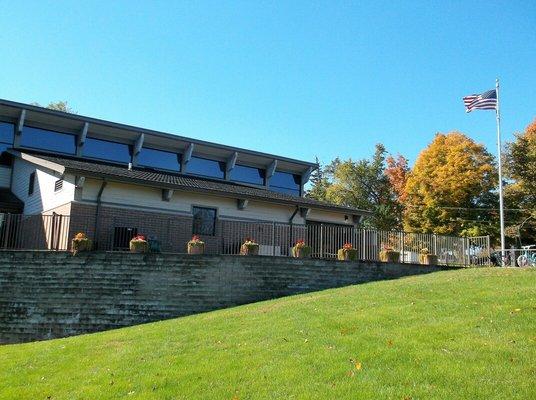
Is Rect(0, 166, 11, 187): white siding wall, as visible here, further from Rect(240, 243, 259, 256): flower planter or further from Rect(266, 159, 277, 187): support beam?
Rect(266, 159, 277, 187): support beam

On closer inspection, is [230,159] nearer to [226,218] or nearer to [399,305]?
[226,218]

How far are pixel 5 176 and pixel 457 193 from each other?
30.8 metres

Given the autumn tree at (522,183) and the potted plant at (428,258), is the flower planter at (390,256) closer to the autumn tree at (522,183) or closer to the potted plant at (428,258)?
the potted plant at (428,258)

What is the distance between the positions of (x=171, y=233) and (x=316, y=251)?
6.13m

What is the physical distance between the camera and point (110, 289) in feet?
54.2

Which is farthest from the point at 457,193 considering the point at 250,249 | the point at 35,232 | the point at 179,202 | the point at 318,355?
the point at 318,355

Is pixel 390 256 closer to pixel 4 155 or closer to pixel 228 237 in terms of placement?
pixel 228 237

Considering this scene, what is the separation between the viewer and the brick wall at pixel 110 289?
1598 centimetres

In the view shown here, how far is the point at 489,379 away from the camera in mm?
6941

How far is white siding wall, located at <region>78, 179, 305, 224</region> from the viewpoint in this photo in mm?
21273

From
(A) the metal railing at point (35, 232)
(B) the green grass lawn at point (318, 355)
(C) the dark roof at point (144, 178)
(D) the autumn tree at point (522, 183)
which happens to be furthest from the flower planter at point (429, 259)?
(D) the autumn tree at point (522, 183)

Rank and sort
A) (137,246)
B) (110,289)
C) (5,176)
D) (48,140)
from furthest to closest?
1. (48,140)
2. (5,176)
3. (137,246)
4. (110,289)

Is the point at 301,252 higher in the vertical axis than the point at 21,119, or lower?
lower

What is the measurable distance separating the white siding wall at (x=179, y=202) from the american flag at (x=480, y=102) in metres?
9.60
